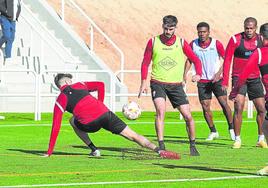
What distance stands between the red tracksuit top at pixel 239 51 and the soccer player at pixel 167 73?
161 cm

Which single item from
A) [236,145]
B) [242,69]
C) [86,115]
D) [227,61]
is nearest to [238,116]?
[236,145]

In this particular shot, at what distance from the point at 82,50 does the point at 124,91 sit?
2861 millimetres

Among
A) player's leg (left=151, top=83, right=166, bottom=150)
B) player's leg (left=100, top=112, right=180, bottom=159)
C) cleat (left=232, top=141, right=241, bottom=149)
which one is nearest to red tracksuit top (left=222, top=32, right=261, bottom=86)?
cleat (left=232, top=141, right=241, bottom=149)

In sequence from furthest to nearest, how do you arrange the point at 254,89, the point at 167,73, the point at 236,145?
1. the point at 254,89
2. the point at 236,145
3. the point at 167,73

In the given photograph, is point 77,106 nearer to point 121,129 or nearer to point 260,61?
point 121,129

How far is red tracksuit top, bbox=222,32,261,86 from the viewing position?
19.9m

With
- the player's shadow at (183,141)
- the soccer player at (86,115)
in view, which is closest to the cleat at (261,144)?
the player's shadow at (183,141)

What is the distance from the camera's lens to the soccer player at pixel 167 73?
59.6 ft

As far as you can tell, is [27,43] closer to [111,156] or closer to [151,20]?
[111,156]

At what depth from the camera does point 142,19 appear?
53.8m

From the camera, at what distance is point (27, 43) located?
34469 mm

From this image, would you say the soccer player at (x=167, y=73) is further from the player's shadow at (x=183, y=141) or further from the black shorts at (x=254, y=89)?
the player's shadow at (x=183, y=141)

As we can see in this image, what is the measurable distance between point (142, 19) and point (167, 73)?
35700 mm

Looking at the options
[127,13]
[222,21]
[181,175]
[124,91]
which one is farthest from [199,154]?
[222,21]
